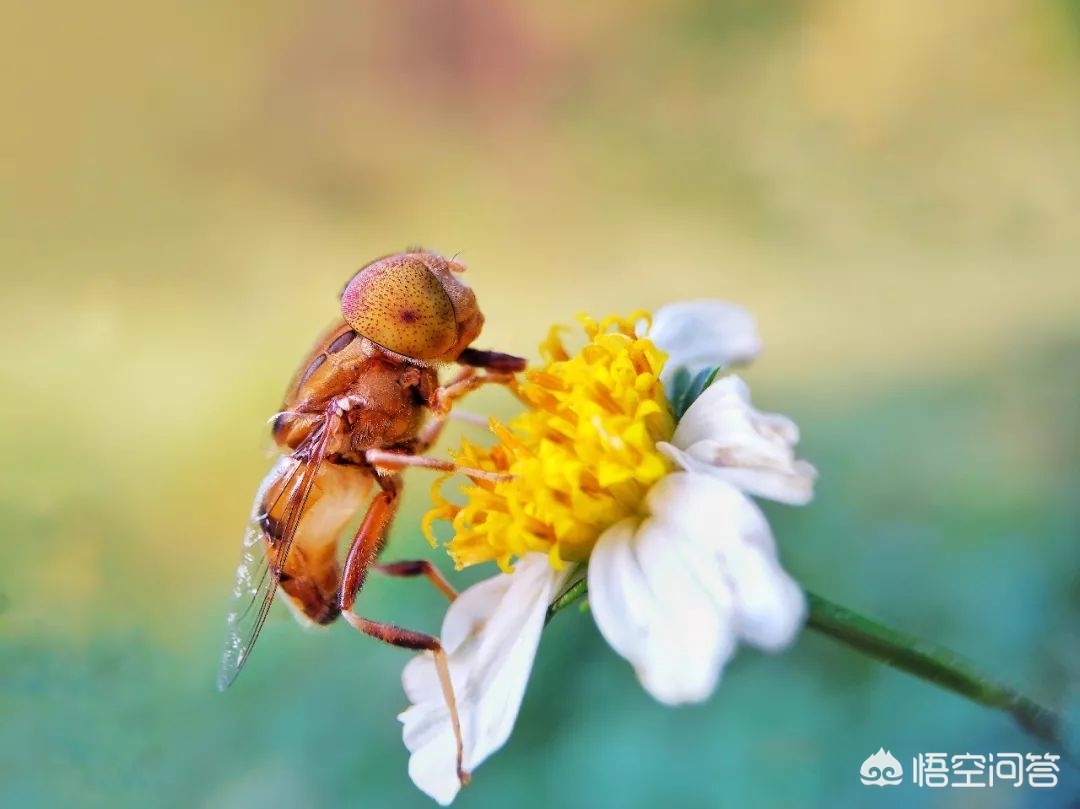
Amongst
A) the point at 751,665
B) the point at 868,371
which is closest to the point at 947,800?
the point at 751,665

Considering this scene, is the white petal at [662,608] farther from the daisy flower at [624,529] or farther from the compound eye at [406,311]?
the compound eye at [406,311]

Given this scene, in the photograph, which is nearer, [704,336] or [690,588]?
[690,588]

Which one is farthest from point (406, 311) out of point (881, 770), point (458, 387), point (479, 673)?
point (881, 770)

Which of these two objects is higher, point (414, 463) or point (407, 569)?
point (414, 463)

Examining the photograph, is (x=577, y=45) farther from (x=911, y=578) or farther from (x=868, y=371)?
(x=911, y=578)

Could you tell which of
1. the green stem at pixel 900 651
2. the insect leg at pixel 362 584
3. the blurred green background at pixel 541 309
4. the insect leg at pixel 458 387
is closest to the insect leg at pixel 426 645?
the insect leg at pixel 362 584

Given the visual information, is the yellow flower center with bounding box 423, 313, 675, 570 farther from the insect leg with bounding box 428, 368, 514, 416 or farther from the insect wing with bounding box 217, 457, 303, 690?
the insect wing with bounding box 217, 457, 303, 690

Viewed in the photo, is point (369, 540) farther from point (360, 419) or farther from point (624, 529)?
point (624, 529)
